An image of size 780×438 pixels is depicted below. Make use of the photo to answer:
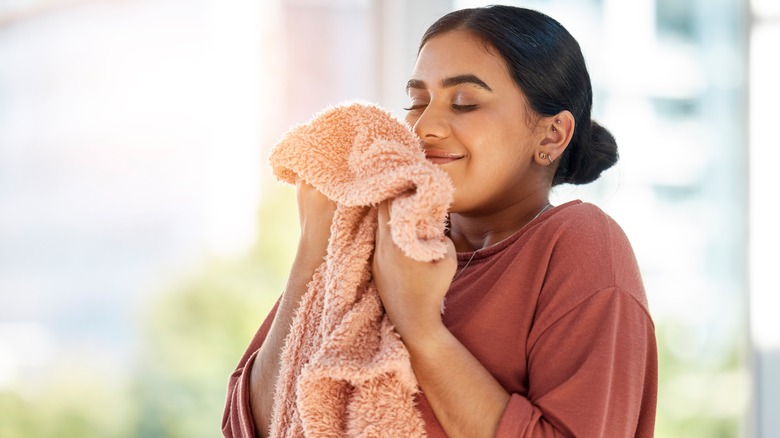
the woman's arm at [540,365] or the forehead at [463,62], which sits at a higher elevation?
the forehead at [463,62]

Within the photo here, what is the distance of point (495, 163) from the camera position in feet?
3.56

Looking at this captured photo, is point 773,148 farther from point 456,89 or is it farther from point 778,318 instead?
point 456,89

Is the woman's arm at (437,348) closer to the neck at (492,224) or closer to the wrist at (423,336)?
the wrist at (423,336)

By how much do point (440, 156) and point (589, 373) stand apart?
335mm

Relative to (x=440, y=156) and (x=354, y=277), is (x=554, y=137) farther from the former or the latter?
(x=354, y=277)

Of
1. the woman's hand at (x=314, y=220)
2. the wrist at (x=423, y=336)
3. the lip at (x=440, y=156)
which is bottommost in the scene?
the wrist at (x=423, y=336)

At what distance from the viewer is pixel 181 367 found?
2055mm

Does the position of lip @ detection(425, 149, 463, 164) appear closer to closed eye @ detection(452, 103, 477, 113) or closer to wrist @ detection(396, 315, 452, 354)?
closed eye @ detection(452, 103, 477, 113)

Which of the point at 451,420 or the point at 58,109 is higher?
the point at 58,109

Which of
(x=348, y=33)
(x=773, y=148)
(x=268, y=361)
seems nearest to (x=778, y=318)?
(x=773, y=148)

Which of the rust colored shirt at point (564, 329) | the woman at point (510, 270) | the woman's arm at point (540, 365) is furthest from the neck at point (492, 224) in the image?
the woman's arm at point (540, 365)

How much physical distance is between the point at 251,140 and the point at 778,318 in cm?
145

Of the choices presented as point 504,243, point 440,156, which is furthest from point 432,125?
point 504,243

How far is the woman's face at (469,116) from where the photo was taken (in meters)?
1.05
